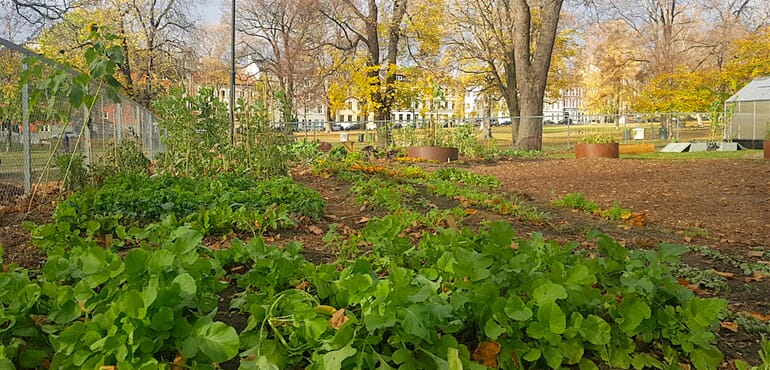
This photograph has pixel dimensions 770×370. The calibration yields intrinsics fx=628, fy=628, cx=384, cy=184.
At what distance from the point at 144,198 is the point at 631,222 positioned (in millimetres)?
4056

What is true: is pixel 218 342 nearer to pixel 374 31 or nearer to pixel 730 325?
pixel 730 325

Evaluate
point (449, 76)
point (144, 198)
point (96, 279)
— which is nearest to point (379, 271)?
point (96, 279)

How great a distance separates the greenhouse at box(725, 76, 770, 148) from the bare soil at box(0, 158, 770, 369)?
17.3 m

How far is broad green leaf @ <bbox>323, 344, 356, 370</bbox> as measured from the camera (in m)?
1.66

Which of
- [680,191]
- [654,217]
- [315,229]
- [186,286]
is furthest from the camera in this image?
[680,191]

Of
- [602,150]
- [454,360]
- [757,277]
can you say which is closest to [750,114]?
[602,150]

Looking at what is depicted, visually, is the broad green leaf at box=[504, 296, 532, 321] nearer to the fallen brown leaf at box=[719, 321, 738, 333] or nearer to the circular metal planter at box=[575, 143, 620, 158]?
the fallen brown leaf at box=[719, 321, 738, 333]

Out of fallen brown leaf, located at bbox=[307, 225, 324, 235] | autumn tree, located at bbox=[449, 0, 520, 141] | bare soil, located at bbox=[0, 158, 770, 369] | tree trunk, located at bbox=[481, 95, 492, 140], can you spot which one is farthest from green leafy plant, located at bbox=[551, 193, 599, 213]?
tree trunk, located at bbox=[481, 95, 492, 140]

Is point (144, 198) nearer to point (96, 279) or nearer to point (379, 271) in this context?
point (379, 271)

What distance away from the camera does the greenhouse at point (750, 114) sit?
26047mm

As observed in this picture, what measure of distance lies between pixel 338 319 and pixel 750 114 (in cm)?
2947

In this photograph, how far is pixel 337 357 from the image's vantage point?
5.52ft

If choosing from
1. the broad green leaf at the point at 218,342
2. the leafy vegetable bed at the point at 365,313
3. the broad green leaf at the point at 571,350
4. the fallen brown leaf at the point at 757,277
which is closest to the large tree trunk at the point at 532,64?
the fallen brown leaf at the point at 757,277

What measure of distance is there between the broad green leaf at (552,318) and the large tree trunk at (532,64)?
18.5 metres
